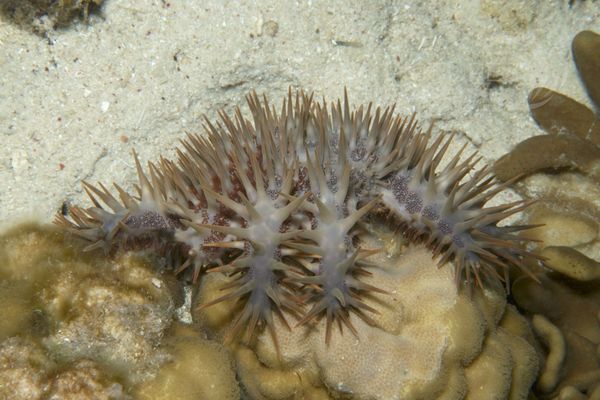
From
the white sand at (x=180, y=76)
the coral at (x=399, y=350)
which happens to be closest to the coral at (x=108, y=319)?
the coral at (x=399, y=350)

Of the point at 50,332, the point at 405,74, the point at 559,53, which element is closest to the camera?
the point at 50,332

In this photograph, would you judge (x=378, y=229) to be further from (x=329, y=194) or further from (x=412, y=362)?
(x=412, y=362)

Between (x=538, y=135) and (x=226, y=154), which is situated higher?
(x=538, y=135)

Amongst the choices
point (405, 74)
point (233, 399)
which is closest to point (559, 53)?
point (405, 74)

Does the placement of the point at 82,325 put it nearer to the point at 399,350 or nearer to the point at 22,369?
the point at 22,369

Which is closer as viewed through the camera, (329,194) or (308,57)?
(329,194)
